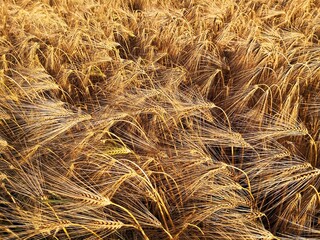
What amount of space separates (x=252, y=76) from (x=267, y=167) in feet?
2.59

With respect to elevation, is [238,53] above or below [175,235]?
above

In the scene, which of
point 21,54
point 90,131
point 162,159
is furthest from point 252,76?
point 21,54

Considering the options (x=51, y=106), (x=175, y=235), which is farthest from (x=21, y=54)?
(x=175, y=235)

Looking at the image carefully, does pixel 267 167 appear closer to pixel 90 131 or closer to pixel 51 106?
pixel 90 131

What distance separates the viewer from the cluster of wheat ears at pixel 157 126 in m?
1.30

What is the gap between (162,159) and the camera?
60.3 inches

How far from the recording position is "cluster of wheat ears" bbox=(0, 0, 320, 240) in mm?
1304

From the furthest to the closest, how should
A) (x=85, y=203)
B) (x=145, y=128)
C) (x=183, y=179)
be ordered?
(x=145, y=128) → (x=183, y=179) → (x=85, y=203)

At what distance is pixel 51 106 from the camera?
5.52 feet

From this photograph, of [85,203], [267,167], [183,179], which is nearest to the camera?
[85,203]

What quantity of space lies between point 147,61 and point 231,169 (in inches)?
36.9

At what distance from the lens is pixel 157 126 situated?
1710 millimetres

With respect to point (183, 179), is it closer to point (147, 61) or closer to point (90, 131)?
point (90, 131)

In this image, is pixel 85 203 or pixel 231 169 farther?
pixel 231 169
